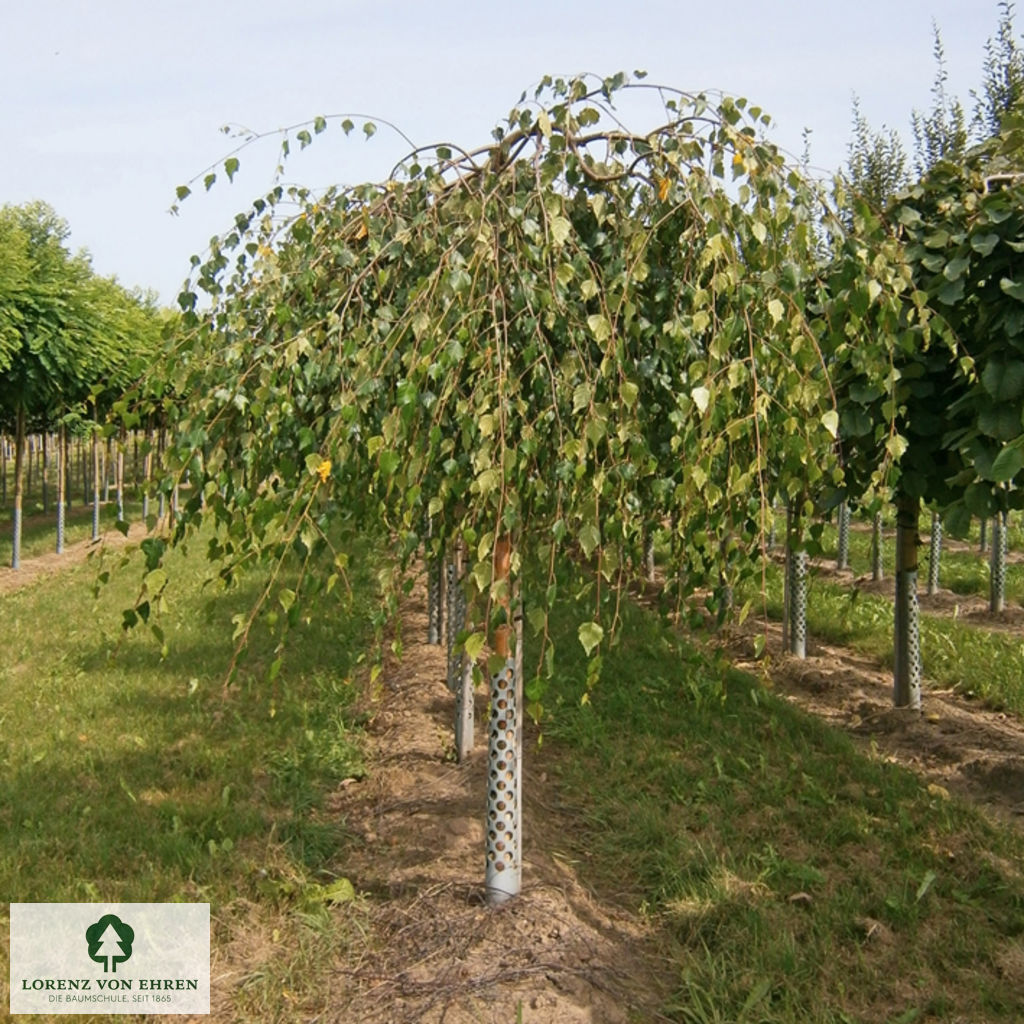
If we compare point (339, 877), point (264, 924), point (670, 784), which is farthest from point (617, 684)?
point (264, 924)

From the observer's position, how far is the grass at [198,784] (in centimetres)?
341

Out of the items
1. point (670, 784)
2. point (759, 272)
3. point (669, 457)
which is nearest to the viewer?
point (759, 272)

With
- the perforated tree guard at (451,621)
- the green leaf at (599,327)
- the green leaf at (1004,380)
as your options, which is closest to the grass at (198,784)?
the perforated tree guard at (451,621)

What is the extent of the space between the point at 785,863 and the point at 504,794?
124 centimetres

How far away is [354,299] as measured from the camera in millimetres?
3121

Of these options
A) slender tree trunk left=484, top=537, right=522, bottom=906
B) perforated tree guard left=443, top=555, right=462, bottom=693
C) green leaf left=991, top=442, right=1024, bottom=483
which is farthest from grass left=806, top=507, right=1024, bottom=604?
green leaf left=991, top=442, right=1024, bottom=483

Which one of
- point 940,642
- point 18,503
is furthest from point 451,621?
point 18,503

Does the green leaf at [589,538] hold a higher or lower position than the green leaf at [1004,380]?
lower

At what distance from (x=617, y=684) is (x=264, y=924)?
319 cm

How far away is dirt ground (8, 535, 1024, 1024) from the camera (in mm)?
2949

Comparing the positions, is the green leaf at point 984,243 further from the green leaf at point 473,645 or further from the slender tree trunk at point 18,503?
the slender tree trunk at point 18,503

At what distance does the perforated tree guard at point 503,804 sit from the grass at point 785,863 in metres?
0.59

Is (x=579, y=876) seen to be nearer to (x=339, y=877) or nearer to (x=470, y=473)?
(x=339, y=877)
